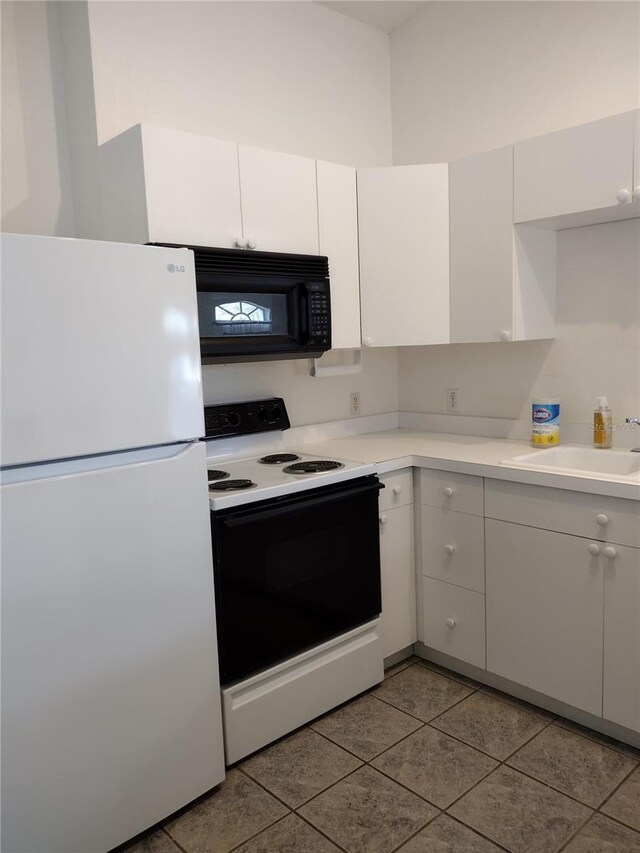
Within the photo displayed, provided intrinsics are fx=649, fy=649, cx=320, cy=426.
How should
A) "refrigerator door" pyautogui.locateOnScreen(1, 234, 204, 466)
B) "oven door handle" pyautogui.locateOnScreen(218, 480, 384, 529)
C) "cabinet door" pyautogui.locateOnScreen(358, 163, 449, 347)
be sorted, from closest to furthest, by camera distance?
"refrigerator door" pyautogui.locateOnScreen(1, 234, 204, 466) < "oven door handle" pyautogui.locateOnScreen(218, 480, 384, 529) < "cabinet door" pyautogui.locateOnScreen(358, 163, 449, 347)

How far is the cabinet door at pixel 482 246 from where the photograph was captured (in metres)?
2.48

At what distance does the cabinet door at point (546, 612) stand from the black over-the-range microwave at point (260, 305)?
101cm

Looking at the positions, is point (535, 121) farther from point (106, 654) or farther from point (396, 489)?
point (106, 654)

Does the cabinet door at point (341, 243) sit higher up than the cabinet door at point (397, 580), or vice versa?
the cabinet door at point (341, 243)

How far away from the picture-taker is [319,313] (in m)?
2.52

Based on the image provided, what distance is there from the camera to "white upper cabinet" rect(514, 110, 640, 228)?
2.12 meters

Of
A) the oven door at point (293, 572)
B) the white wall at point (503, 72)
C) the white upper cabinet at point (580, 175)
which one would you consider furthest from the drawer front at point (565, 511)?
the white wall at point (503, 72)

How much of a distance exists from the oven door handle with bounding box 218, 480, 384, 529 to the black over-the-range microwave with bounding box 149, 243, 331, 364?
57 centimetres

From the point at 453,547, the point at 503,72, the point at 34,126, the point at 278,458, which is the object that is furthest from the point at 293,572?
the point at 503,72

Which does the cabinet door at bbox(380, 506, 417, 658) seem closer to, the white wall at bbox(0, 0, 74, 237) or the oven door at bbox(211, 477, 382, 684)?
the oven door at bbox(211, 477, 382, 684)

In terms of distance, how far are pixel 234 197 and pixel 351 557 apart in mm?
1351

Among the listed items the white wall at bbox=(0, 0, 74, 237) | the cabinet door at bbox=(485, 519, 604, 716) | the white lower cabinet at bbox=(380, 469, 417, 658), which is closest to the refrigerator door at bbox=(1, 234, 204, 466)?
the white wall at bbox=(0, 0, 74, 237)

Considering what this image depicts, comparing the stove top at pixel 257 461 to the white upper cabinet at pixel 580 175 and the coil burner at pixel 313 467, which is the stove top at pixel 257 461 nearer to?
the coil burner at pixel 313 467

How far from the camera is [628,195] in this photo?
6.90 ft
